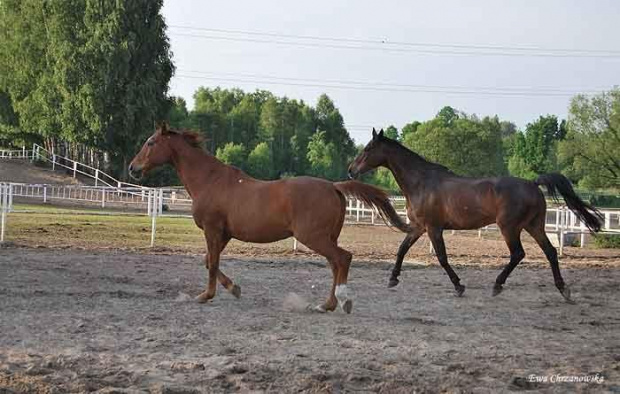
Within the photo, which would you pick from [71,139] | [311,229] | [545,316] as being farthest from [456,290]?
[71,139]

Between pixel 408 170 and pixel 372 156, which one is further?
pixel 372 156

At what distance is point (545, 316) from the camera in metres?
8.11

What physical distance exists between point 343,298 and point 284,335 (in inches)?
59.4

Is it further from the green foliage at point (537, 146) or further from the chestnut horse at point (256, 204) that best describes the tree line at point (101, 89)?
the green foliage at point (537, 146)

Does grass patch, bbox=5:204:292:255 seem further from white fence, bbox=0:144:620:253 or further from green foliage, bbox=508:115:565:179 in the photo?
green foliage, bbox=508:115:565:179

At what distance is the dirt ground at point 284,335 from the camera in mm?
4828

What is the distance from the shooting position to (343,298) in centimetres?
773

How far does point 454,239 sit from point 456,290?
1306 centimetres

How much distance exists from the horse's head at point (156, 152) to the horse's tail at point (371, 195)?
220 centimetres

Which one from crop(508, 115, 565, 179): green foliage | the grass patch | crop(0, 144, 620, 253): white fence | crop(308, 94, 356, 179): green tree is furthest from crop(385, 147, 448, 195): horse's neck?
crop(508, 115, 565, 179): green foliage

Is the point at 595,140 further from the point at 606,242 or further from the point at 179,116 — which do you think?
the point at 179,116

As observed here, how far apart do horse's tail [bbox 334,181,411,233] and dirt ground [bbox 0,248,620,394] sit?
3.46ft

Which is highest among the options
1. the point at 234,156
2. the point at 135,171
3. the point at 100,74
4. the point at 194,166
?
the point at 100,74

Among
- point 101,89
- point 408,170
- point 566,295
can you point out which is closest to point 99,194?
point 101,89
